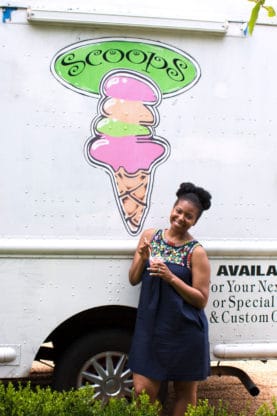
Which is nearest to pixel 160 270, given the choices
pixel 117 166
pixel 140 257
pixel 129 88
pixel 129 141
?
pixel 140 257

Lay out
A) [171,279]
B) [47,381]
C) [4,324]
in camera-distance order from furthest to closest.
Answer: [47,381] → [4,324] → [171,279]

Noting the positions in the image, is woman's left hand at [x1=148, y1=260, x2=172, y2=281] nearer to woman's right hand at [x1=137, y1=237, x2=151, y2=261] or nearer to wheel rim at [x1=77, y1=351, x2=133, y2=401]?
woman's right hand at [x1=137, y1=237, x2=151, y2=261]

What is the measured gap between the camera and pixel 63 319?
14.9ft

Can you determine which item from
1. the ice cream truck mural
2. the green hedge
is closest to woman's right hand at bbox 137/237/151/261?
the ice cream truck mural

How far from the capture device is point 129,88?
15.2ft

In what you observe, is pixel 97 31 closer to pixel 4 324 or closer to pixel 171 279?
pixel 171 279

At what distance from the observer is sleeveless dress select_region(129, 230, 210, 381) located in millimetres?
4281

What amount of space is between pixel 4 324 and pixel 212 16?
2.60 metres

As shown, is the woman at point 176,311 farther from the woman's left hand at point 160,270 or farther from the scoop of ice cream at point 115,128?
the scoop of ice cream at point 115,128

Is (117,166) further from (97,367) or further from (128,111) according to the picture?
(97,367)

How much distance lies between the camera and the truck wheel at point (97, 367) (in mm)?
4664

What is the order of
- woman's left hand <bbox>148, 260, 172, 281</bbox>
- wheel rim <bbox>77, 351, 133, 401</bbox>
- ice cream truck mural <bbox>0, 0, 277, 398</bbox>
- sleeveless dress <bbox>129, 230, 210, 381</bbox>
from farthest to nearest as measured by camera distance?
1. wheel rim <bbox>77, 351, 133, 401</bbox>
2. ice cream truck mural <bbox>0, 0, 277, 398</bbox>
3. sleeveless dress <bbox>129, 230, 210, 381</bbox>
4. woman's left hand <bbox>148, 260, 172, 281</bbox>

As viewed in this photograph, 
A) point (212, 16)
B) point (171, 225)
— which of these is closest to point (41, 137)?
point (171, 225)

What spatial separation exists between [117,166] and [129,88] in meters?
0.56
